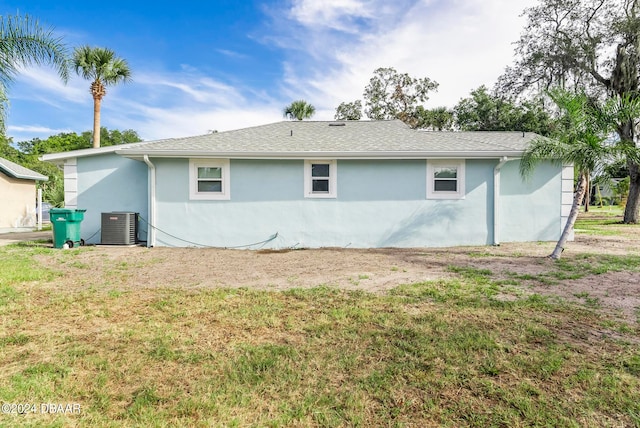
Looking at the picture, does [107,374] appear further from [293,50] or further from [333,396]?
[293,50]

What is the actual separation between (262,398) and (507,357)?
214cm

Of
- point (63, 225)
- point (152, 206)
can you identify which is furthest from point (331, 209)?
point (63, 225)

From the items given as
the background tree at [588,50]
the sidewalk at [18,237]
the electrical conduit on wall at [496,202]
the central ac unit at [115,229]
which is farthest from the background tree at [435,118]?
the sidewalk at [18,237]

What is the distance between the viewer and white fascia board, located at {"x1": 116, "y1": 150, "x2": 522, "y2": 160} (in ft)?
28.0

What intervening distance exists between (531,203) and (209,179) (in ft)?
31.8

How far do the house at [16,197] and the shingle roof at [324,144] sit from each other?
1054 cm

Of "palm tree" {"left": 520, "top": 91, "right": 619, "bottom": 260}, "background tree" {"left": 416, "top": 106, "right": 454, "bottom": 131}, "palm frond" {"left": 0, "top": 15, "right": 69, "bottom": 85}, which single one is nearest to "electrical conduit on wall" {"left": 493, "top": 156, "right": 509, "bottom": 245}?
"palm tree" {"left": 520, "top": 91, "right": 619, "bottom": 260}

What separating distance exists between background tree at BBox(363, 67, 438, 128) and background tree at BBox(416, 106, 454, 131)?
42cm

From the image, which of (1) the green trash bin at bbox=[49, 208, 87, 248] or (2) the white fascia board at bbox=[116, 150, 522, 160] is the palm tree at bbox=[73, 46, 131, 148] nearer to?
(1) the green trash bin at bbox=[49, 208, 87, 248]

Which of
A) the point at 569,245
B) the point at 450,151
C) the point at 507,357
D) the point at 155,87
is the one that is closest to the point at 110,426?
the point at 507,357

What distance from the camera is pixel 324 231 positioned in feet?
30.0

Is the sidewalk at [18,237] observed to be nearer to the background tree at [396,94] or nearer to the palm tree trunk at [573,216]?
the palm tree trunk at [573,216]

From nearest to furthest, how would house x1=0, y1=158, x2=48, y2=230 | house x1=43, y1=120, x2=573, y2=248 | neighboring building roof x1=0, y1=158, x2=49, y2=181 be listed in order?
Answer: house x1=43, y1=120, x2=573, y2=248 < neighboring building roof x1=0, y1=158, x2=49, y2=181 < house x1=0, y1=158, x2=48, y2=230

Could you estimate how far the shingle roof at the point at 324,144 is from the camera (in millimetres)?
8651
